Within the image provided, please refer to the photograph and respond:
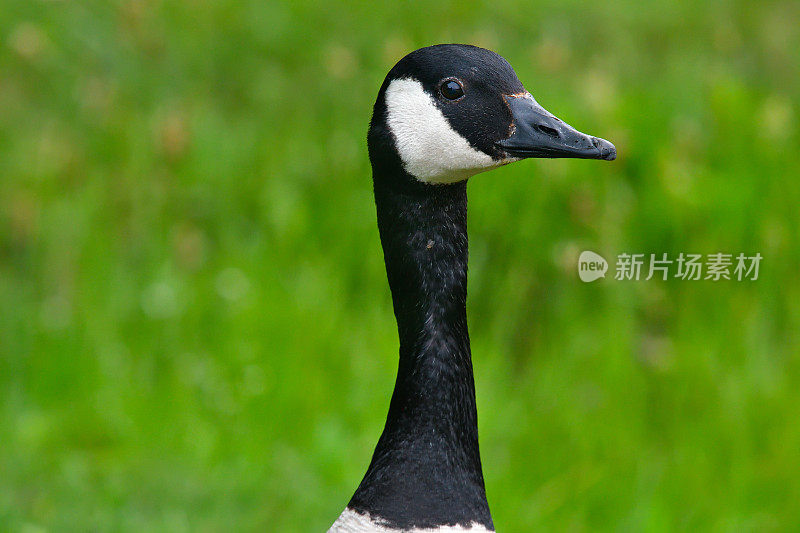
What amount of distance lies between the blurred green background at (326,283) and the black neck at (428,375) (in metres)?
1.36

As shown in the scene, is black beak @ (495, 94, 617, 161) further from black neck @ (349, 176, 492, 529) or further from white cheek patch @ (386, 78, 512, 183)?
black neck @ (349, 176, 492, 529)

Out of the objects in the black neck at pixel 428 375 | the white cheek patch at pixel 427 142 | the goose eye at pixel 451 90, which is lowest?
the black neck at pixel 428 375

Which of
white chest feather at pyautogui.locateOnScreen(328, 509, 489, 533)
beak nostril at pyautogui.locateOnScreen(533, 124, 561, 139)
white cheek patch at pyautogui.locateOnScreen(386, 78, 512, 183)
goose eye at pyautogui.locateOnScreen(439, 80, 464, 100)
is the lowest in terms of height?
white chest feather at pyautogui.locateOnScreen(328, 509, 489, 533)

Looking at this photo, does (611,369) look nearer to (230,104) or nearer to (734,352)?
(734,352)

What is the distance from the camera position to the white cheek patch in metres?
2.05

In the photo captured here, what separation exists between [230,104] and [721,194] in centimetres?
225

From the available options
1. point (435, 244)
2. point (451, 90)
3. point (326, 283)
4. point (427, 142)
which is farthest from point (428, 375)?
point (326, 283)

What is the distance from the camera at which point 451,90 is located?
82.0 inches

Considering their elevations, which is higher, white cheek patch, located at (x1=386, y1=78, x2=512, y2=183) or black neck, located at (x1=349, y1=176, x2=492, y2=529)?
white cheek patch, located at (x1=386, y1=78, x2=512, y2=183)

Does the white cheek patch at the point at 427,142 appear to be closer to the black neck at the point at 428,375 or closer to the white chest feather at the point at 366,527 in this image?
the black neck at the point at 428,375

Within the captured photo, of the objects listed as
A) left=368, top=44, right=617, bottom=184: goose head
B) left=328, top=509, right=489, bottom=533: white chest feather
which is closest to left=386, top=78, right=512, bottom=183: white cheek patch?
left=368, top=44, right=617, bottom=184: goose head

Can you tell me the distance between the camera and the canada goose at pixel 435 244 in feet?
6.70

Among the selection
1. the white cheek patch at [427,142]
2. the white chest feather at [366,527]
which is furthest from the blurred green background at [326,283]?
the white cheek patch at [427,142]

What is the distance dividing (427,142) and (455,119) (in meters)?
0.07
